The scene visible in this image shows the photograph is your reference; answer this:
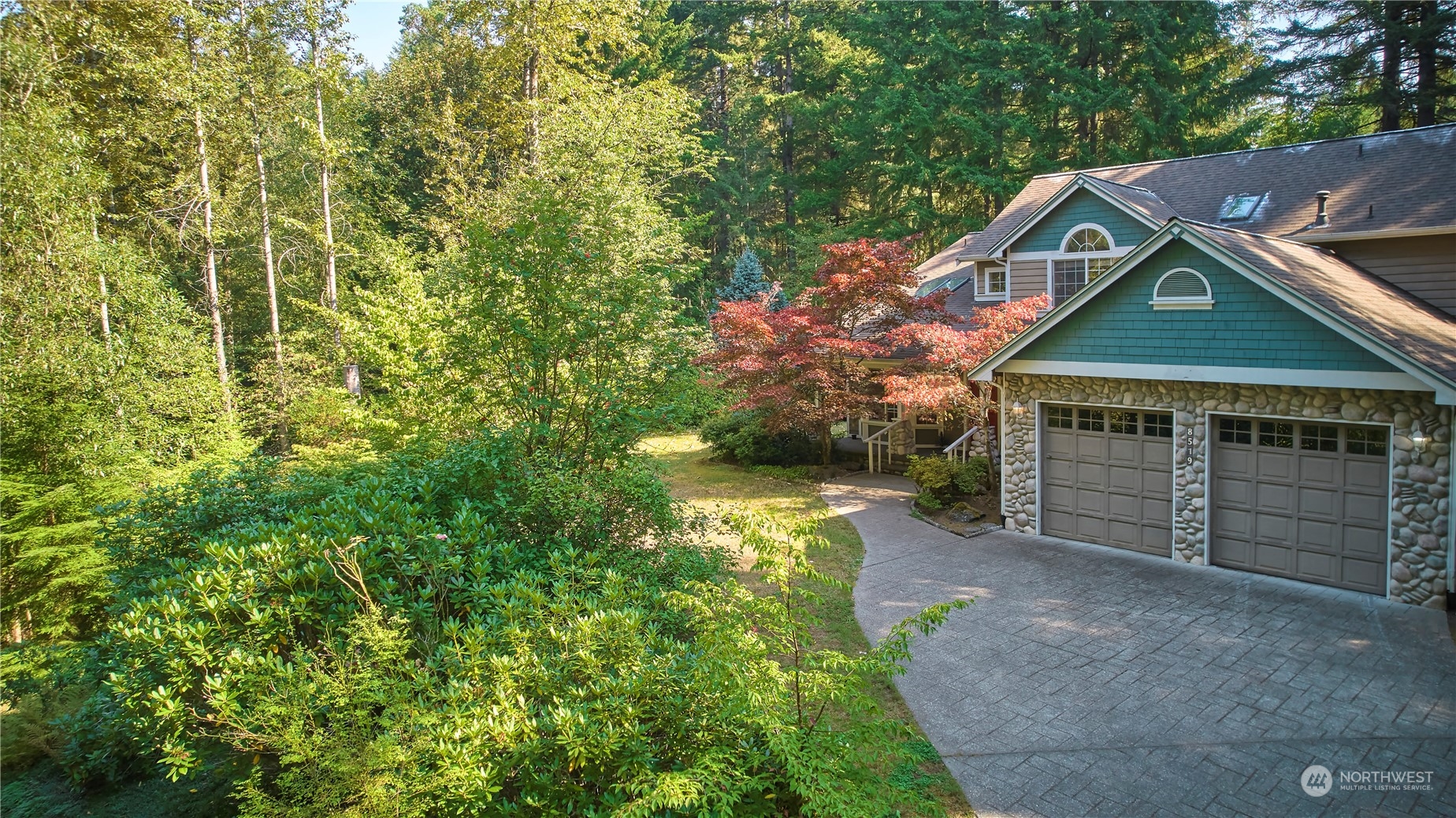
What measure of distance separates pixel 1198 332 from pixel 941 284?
961cm

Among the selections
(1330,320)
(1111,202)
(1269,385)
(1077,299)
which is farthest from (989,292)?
(1330,320)

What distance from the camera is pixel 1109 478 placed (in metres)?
10.8

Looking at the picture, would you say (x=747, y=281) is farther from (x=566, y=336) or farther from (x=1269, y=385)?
(x=566, y=336)

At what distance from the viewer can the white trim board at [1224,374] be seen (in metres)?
8.13

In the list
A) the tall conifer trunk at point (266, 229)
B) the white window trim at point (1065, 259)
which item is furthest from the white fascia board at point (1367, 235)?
the tall conifer trunk at point (266, 229)

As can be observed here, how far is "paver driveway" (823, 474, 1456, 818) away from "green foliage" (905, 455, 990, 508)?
2.99 meters

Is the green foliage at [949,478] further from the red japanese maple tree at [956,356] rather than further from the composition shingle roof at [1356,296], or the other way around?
the composition shingle roof at [1356,296]

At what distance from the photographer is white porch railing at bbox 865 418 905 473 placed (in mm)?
16500

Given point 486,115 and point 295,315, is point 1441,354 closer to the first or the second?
point 486,115

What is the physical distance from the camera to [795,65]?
3130 centimetres

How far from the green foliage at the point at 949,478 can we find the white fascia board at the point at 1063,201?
4401mm

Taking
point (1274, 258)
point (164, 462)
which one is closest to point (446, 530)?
point (164, 462)

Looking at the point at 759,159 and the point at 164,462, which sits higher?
the point at 759,159

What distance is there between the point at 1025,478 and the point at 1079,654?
4.50 metres
